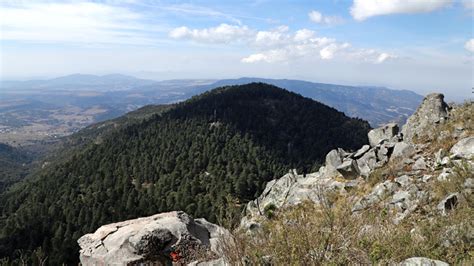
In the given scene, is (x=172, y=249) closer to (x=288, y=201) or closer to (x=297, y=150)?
(x=288, y=201)

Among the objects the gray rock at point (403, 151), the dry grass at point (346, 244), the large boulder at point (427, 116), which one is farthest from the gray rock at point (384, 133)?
the dry grass at point (346, 244)

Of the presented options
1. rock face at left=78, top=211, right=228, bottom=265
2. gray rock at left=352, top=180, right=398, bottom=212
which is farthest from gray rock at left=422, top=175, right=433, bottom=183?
rock face at left=78, top=211, right=228, bottom=265

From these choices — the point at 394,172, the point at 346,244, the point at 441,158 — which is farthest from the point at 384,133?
the point at 346,244

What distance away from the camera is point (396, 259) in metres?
5.64

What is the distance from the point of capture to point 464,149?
1276cm

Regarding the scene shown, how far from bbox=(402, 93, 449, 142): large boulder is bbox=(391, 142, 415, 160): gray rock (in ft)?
2.34

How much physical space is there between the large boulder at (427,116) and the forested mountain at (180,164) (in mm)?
31374

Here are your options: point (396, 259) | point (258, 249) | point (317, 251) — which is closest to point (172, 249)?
point (258, 249)

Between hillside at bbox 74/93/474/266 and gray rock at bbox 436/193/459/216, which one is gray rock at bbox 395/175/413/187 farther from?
gray rock at bbox 436/193/459/216

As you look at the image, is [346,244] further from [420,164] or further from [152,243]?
[420,164]

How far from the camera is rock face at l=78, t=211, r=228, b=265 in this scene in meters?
9.21

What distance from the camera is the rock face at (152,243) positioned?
921cm

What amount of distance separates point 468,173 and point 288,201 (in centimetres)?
1048

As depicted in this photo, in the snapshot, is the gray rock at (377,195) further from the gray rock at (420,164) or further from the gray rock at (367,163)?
the gray rock at (367,163)
